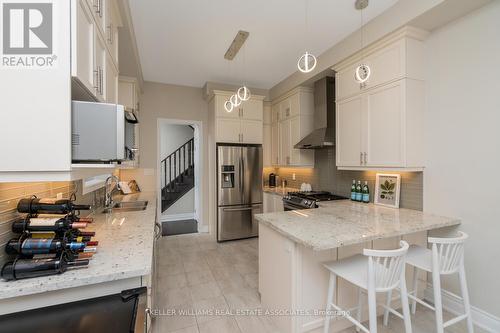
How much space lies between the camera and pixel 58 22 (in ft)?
3.38

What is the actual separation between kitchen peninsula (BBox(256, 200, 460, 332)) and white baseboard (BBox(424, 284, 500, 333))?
0.54 meters

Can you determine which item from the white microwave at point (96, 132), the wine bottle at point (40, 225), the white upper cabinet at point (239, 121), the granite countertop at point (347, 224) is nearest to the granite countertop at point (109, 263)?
Result: the wine bottle at point (40, 225)

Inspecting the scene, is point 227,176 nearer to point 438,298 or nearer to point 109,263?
point 109,263

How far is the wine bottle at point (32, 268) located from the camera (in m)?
1.00

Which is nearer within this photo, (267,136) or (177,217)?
(267,136)

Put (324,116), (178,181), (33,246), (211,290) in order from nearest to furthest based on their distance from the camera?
(33,246) → (211,290) → (324,116) → (178,181)

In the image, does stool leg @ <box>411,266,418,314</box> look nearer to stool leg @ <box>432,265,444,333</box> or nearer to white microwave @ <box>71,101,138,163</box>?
stool leg @ <box>432,265,444,333</box>

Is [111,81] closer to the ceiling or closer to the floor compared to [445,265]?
closer to the ceiling

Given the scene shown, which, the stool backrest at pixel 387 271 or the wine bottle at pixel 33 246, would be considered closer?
the wine bottle at pixel 33 246

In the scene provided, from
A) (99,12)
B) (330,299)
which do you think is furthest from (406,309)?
(99,12)

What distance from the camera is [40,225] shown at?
1164 millimetres

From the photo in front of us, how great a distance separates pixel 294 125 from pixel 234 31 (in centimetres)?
189

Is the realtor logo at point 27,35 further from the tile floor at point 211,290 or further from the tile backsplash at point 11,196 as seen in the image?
the tile floor at point 211,290

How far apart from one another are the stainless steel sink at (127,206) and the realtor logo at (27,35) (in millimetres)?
1948
